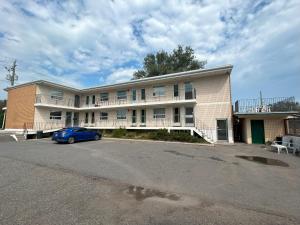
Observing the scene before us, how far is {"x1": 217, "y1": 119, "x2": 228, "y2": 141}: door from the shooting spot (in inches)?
687

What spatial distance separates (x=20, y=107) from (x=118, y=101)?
13328 millimetres

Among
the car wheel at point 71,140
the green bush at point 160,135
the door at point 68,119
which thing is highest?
the door at point 68,119

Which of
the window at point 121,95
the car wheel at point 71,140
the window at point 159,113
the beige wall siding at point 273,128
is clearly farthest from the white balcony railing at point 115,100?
the car wheel at point 71,140

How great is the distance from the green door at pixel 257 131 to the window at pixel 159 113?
970 cm

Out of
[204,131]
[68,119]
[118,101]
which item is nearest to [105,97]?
[118,101]

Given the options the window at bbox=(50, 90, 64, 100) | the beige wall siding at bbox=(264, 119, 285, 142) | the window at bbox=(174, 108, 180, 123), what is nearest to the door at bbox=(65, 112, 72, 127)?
the window at bbox=(50, 90, 64, 100)

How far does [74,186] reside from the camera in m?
5.26

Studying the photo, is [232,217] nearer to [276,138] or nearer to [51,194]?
[51,194]

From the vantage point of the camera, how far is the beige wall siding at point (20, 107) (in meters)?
21.3

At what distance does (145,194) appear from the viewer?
4750 millimetres

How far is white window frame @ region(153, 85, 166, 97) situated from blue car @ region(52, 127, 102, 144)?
348 inches

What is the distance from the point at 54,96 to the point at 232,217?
999 inches

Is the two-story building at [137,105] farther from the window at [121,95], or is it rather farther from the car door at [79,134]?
the car door at [79,134]

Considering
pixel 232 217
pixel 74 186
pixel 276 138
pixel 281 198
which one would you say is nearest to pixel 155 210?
pixel 232 217
